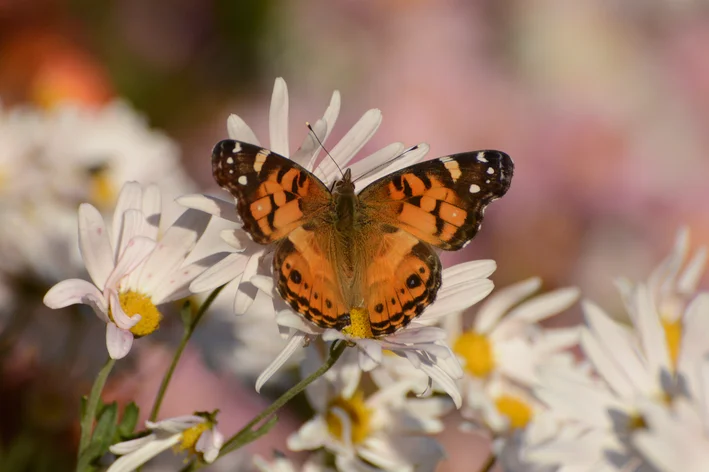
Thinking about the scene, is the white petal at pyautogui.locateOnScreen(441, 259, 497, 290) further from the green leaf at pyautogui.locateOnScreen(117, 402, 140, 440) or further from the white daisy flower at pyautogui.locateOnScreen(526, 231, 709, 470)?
the green leaf at pyautogui.locateOnScreen(117, 402, 140, 440)

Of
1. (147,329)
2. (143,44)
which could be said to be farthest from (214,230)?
(143,44)

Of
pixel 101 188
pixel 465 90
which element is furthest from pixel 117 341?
pixel 465 90

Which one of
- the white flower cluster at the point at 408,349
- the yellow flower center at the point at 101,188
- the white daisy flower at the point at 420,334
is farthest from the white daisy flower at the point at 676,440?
the yellow flower center at the point at 101,188

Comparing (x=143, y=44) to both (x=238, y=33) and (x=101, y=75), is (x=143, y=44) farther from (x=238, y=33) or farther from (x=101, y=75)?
(x=101, y=75)

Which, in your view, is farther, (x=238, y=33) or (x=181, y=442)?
(x=238, y=33)

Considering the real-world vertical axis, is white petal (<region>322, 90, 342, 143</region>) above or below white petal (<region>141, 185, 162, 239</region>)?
above

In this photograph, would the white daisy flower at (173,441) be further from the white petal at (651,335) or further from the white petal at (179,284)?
the white petal at (651,335)

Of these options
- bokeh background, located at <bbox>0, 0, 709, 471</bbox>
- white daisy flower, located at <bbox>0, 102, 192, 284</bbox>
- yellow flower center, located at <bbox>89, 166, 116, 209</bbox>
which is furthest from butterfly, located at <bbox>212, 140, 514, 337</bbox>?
bokeh background, located at <bbox>0, 0, 709, 471</bbox>
